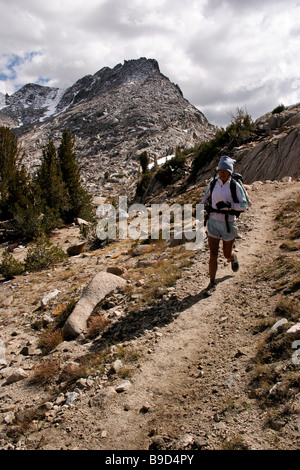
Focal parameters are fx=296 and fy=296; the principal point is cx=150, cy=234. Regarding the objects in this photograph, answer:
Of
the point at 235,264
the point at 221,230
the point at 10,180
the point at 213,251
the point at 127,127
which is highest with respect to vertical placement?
the point at 127,127

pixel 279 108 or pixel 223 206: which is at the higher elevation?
pixel 279 108

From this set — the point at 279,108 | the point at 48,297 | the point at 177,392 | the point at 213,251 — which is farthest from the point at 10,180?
the point at 279,108

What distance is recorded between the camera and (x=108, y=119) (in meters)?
100

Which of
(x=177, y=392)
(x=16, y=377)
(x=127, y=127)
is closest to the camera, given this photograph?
(x=177, y=392)

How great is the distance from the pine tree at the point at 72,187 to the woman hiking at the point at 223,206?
16417mm

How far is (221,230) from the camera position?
5.36 metres

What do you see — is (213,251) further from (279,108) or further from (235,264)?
(279,108)

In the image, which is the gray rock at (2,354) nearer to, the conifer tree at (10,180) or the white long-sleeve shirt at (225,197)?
the white long-sleeve shirt at (225,197)

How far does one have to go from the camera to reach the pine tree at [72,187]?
21000 mm

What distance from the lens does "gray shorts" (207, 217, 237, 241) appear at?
532 cm

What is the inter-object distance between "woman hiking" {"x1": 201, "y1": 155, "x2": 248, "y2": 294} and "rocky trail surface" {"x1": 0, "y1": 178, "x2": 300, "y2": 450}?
814mm

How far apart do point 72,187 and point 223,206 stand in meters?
18.6

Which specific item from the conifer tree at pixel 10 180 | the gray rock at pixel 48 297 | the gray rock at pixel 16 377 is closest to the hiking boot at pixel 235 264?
the gray rock at pixel 16 377

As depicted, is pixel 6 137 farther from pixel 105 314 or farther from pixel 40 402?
pixel 40 402
